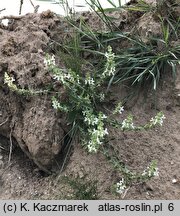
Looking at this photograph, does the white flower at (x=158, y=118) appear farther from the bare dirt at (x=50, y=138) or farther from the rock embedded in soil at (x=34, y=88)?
the rock embedded in soil at (x=34, y=88)

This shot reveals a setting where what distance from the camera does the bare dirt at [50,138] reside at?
2.67 metres

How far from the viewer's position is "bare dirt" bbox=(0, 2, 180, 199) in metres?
2.67

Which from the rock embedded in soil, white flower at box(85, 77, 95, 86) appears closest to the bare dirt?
the rock embedded in soil

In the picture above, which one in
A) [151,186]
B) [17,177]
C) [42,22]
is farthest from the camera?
[42,22]

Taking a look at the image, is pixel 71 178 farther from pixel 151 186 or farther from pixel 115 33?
pixel 115 33

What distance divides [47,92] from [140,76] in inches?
22.1

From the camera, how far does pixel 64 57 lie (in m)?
2.89

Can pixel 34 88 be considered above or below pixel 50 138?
→ above

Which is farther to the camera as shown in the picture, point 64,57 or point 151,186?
point 64,57

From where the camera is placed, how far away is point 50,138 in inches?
109

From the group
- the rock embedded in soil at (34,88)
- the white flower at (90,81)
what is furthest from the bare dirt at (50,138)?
the white flower at (90,81)

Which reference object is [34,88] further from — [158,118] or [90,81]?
[158,118]

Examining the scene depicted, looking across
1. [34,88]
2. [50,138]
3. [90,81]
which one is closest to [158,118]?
[90,81]

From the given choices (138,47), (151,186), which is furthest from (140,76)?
(151,186)
